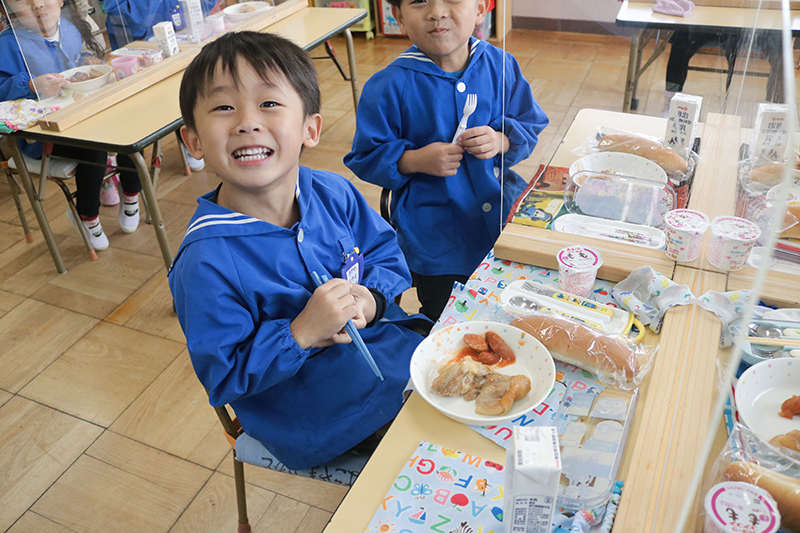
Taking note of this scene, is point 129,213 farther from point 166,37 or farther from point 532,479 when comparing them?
point 532,479

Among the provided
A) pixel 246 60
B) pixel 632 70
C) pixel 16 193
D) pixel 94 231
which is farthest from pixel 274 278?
pixel 16 193

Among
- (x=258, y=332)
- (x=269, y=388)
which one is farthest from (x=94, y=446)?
(x=258, y=332)

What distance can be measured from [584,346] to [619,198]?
1.65 feet

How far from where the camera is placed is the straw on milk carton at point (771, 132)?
31.3 inches

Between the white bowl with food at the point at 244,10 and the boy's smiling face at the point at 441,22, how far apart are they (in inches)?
70.6

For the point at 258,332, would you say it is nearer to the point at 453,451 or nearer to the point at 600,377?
the point at 453,451

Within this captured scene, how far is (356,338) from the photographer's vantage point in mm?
1097

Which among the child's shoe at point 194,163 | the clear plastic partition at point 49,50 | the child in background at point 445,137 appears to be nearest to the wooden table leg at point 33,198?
the clear plastic partition at point 49,50

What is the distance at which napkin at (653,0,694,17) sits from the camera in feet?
3.73

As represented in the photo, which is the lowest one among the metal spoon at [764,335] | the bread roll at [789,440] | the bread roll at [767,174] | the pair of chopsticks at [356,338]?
the pair of chopsticks at [356,338]

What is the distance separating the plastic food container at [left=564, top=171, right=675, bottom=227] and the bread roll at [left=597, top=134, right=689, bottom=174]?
6cm

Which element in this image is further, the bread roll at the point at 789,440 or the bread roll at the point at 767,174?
the bread roll at the point at 767,174

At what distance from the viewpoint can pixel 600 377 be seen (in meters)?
0.92

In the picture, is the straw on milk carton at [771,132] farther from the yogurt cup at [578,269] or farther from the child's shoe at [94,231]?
the child's shoe at [94,231]
